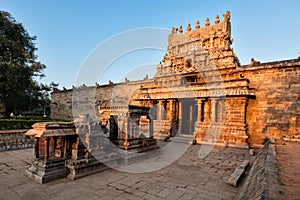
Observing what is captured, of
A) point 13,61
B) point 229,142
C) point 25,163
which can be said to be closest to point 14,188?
point 25,163

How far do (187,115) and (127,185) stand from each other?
438 inches

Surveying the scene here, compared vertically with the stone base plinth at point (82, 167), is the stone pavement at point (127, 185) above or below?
below

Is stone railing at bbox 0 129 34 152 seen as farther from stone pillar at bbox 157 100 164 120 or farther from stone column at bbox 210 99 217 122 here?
stone column at bbox 210 99 217 122

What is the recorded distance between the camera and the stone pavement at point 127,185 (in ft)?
12.2

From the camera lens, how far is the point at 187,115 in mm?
14586

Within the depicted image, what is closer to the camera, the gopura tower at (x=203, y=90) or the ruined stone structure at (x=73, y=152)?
the ruined stone structure at (x=73, y=152)

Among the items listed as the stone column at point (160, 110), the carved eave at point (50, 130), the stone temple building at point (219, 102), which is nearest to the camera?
the carved eave at point (50, 130)

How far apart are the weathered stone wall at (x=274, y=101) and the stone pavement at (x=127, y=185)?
6.95 meters

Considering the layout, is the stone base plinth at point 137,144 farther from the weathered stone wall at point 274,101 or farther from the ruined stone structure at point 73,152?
the weathered stone wall at point 274,101

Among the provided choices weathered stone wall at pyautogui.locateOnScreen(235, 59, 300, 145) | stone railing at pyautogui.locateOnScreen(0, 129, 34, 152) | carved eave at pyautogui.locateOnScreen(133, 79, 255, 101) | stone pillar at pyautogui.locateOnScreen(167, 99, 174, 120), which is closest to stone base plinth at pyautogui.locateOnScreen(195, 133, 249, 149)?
weathered stone wall at pyautogui.locateOnScreen(235, 59, 300, 145)

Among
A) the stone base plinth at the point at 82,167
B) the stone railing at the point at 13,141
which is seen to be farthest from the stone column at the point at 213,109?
the stone railing at the point at 13,141

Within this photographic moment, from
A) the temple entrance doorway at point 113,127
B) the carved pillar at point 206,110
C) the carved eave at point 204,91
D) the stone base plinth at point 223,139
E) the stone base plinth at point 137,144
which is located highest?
the carved eave at point 204,91

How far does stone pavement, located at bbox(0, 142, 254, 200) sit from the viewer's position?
3.71 metres

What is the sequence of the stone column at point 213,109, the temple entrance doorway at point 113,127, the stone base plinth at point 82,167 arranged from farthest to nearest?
1. the stone column at point 213,109
2. the temple entrance doorway at point 113,127
3. the stone base plinth at point 82,167
